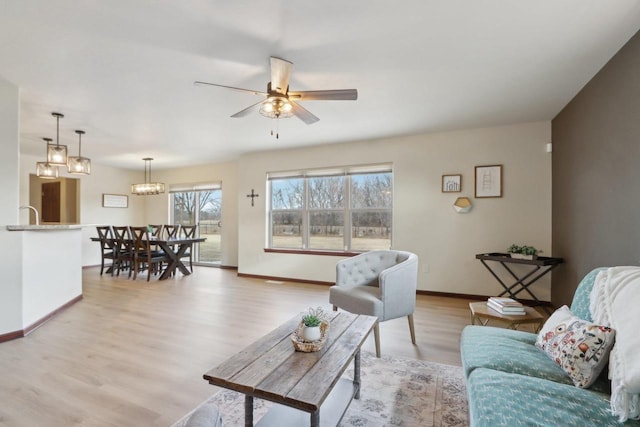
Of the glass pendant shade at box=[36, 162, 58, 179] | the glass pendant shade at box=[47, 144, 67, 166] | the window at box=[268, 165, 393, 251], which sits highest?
the glass pendant shade at box=[47, 144, 67, 166]

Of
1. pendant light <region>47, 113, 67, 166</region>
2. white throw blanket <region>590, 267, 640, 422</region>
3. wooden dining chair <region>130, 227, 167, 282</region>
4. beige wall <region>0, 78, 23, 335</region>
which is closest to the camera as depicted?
white throw blanket <region>590, 267, 640, 422</region>

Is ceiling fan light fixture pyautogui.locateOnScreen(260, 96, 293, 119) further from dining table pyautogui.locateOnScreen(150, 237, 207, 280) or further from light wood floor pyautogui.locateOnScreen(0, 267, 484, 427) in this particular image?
dining table pyautogui.locateOnScreen(150, 237, 207, 280)

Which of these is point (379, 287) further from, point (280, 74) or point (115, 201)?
point (115, 201)

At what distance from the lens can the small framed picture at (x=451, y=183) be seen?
4.31 metres

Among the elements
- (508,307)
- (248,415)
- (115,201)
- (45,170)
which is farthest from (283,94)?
(115,201)

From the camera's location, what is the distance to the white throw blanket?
1074mm

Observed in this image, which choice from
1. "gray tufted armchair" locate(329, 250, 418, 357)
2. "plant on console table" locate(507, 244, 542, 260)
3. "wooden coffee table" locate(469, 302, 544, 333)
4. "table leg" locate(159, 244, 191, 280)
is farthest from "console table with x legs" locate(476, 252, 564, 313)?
"table leg" locate(159, 244, 191, 280)

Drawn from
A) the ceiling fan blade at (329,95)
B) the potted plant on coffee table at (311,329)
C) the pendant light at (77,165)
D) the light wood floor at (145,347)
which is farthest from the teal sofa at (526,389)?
the pendant light at (77,165)

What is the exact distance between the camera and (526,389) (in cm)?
127

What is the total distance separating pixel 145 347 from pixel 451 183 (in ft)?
13.8

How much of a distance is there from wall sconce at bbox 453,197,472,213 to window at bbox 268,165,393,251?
0.98 meters

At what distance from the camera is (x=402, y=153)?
465 cm

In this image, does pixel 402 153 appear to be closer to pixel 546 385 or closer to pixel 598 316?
pixel 598 316

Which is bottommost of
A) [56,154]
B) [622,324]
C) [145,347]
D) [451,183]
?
[145,347]
